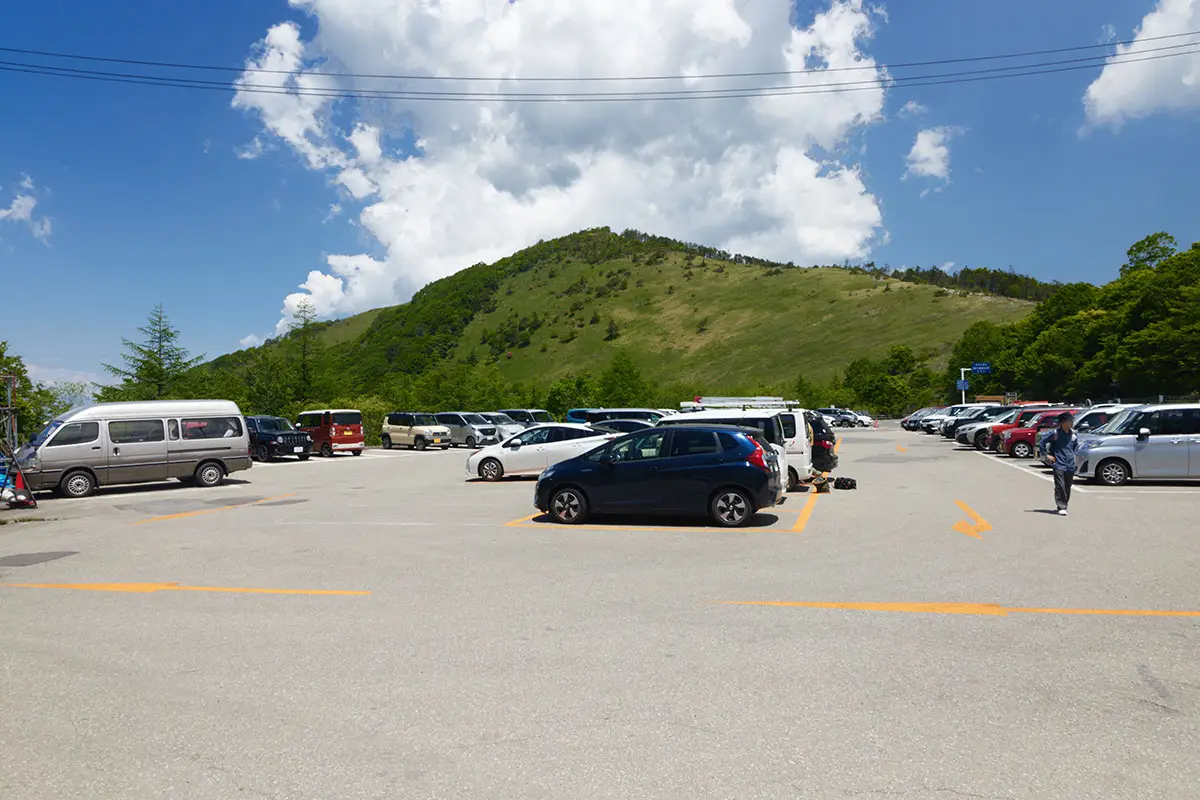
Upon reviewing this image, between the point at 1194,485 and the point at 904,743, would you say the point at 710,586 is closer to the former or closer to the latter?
the point at 904,743

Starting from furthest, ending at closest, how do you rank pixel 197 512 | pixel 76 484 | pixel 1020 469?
pixel 1020 469 < pixel 76 484 < pixel 197 512

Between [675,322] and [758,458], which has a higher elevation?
[675,322]

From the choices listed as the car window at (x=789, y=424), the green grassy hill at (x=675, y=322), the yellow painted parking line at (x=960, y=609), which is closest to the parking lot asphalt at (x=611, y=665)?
the yellow painted parking line at (x=960, y=609)

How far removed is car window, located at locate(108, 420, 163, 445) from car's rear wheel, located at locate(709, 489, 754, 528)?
15.5 m

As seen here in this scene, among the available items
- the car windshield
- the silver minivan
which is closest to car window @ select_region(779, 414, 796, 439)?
the silver minivan

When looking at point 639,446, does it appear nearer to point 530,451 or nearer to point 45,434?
point 530,451

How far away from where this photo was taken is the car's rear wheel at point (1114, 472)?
18.2m

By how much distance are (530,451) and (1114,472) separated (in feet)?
44.8

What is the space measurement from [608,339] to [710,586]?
480ft

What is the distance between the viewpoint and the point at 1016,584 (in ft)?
27.4

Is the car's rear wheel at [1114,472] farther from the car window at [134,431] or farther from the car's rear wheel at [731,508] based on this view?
the car window at [134,431]

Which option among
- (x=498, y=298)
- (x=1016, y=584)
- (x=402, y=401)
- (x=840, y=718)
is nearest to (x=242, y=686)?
(x=840, y=718)

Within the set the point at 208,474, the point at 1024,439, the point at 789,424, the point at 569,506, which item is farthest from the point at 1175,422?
the point at 208,474

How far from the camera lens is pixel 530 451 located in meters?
22.4
